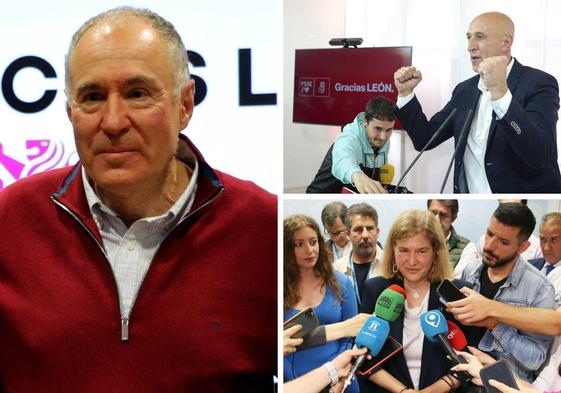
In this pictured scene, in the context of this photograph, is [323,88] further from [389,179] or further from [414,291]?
[414,291]

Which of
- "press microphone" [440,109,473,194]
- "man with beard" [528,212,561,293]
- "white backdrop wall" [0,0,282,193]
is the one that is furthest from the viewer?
"white backdrop wall" [0,0,282,193]

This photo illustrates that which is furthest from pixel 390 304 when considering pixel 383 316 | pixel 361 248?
pixel 361 248

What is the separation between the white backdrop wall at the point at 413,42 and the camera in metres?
A: 1.76

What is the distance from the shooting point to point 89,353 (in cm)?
177

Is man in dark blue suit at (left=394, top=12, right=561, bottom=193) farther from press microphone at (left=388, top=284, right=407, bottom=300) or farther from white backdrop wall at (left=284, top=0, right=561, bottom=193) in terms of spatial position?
press microphone at (left=388, top=284, right=407, bottom=300)

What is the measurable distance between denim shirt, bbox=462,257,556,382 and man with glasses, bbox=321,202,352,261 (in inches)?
11.7

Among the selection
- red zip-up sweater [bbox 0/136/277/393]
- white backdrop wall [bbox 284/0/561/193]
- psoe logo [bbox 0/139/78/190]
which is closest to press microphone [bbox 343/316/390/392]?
red zip-up sweater [bbox 0/136/277/393]

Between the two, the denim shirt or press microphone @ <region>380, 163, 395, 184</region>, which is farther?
press microphone @ <region>380, 163, 395, 184</region>

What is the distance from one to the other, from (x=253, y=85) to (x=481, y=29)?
0.96m

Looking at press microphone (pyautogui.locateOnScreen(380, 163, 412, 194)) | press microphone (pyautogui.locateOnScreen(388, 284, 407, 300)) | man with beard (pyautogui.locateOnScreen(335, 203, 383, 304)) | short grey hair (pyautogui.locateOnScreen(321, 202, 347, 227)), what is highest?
press microphone (pyautogui.locateOnScreen(380, 163, 412, 194))

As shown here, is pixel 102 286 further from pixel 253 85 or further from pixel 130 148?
pixel 253 85

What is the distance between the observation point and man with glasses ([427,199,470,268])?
1692 mm

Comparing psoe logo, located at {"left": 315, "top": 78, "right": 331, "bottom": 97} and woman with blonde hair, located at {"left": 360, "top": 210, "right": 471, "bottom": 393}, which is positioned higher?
psoe logo, located at {"left": 315, "top": 78, "right": 331, "bottom": 97}

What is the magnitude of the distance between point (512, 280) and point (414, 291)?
0.23 metres
